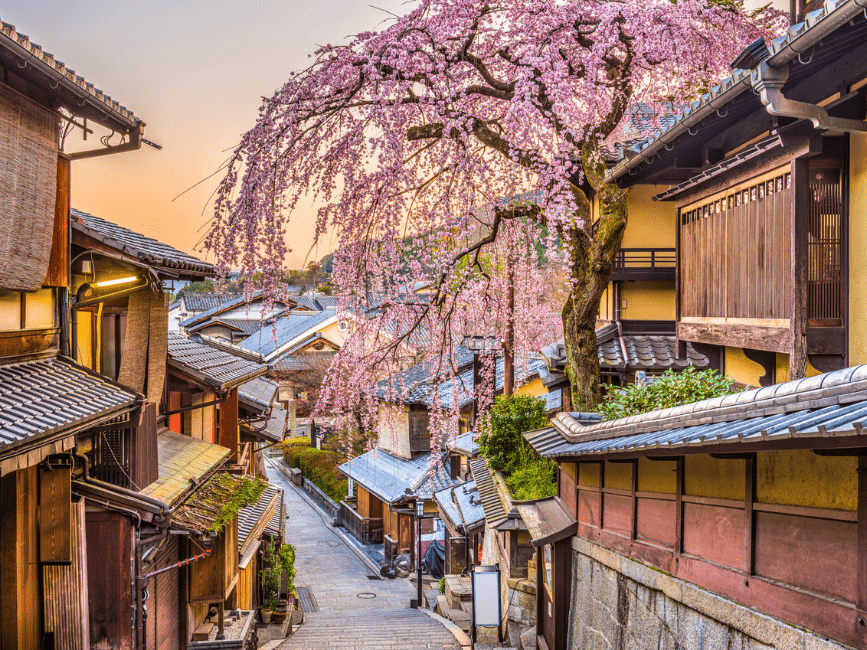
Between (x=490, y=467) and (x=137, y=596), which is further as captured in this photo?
(x=490, y=467)

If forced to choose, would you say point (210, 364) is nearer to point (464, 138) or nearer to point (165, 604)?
point (165, 604)

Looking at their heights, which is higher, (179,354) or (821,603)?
(179,354)

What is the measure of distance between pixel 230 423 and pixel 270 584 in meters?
5.59

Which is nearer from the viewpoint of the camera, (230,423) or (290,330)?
(230,423)

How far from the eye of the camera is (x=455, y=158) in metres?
8.95

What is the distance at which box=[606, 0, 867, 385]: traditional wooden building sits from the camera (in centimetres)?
533

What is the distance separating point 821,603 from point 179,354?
12.5 meters

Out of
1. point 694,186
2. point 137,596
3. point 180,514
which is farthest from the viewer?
point 180,514

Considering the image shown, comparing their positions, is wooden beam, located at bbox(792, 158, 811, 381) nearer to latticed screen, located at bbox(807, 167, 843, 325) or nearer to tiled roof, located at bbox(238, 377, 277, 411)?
latticed screen, located at bbox(807, 167, 843, 325)


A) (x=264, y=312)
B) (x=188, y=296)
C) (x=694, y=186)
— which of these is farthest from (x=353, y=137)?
(x=188, y=296)

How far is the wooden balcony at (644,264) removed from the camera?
14.8 metres

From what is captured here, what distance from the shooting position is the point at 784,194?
6582 millimetres

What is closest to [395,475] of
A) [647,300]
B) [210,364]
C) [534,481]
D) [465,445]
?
[465,445]

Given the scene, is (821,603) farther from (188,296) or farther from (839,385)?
(188,296)
